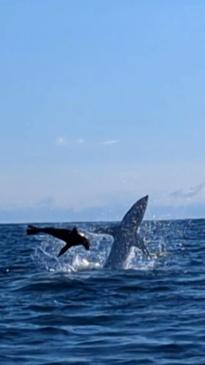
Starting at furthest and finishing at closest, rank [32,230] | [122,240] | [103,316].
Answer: [122,240], [32,230], [103,316]

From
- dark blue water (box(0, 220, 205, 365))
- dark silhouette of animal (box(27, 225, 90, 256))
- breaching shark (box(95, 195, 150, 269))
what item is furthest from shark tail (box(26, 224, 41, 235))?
breaching shark (box(95, 195, 150, 269))

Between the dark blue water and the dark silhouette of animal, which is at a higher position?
the dark silhouette of animal

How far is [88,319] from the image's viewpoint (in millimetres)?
17766

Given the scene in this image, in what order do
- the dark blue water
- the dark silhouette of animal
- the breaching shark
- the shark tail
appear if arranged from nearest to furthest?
the dark blue water, the shark tail, the dark silhouette of animal, the breaching shark

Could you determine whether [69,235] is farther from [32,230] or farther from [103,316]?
[103,316]

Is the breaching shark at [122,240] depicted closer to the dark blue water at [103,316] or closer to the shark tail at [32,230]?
the dark blue water at [103,316]

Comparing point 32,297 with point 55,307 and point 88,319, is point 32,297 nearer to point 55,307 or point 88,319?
point 55,307

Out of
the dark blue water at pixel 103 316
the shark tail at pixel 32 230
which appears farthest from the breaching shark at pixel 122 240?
the shark tail at pixel 32 230

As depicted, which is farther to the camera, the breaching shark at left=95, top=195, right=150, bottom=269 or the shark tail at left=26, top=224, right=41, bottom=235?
the breaching shark at left=95, top=195, right=150, bottom=269

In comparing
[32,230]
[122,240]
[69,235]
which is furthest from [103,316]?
[122,240]

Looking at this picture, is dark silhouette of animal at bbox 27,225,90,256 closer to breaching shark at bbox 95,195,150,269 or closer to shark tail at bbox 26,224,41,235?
shark tail at bbox 26,224,41,235

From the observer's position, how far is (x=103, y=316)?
1797 cm

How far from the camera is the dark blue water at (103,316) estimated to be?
582 inches

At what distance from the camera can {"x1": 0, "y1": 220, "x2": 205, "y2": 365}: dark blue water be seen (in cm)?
1477
